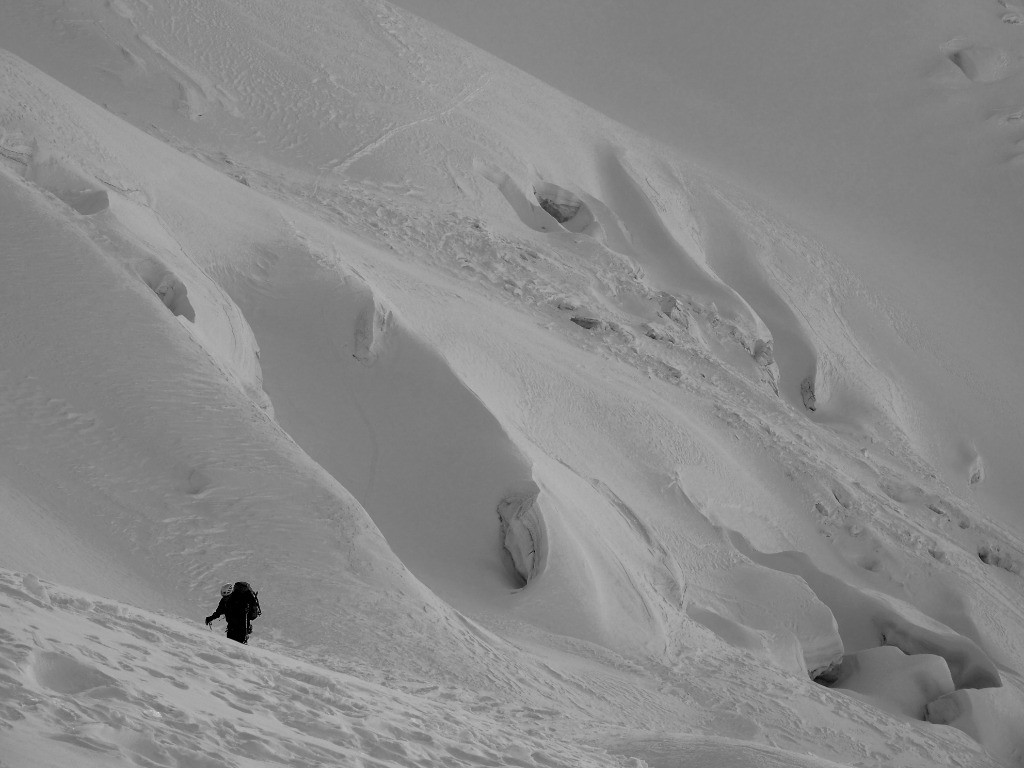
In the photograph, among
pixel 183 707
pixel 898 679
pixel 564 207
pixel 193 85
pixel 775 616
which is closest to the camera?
pixel 183 707

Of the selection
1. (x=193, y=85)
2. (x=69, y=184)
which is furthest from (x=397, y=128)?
(x=69, y=184)

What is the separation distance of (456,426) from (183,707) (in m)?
8.81

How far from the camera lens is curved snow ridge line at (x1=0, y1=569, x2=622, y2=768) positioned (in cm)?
440

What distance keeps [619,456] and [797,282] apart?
12012mm

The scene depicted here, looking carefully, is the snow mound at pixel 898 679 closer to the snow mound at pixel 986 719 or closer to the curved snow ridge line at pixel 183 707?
the snow mound at pixel 986 719

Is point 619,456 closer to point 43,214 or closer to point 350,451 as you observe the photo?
point 350,451

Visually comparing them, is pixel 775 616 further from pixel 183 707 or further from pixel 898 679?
pixel 183 707

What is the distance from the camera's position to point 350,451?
1338 centimetres

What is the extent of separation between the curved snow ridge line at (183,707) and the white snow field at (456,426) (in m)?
0.03

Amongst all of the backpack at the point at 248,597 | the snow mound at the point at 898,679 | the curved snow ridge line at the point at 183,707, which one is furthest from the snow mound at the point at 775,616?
the backpack at the point at 248,597

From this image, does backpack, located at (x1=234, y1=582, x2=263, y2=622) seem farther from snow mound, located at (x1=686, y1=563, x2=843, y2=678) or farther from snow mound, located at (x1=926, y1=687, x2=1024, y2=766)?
snow mound, located at (x1=926, y1=687, x2=1024, y2=766)

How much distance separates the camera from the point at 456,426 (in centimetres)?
1377

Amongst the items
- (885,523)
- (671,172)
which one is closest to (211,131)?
(671,172)

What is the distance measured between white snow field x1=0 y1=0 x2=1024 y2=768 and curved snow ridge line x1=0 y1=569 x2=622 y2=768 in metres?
0.03
